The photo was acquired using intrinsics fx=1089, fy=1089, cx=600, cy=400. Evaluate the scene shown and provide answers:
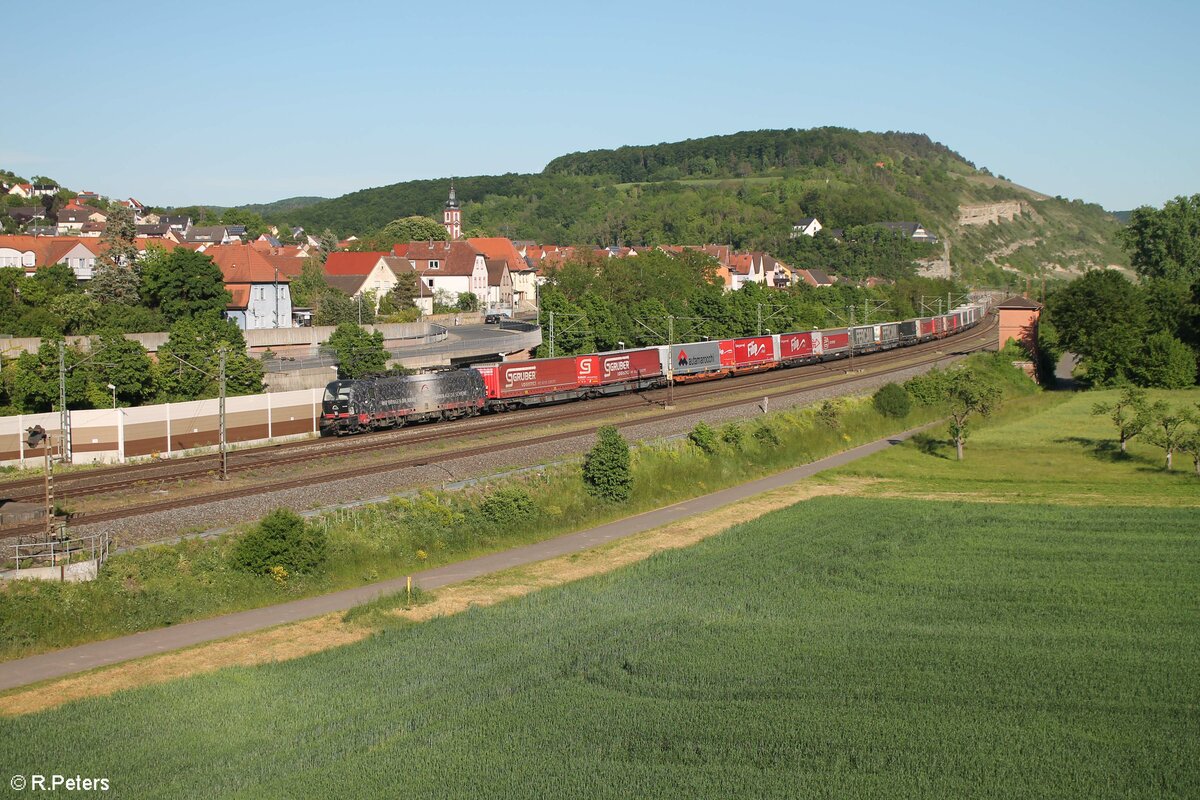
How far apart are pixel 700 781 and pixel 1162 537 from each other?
81.2 ft

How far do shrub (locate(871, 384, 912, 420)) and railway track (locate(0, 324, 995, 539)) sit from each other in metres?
5.93

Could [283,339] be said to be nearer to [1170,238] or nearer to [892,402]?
[892,402]

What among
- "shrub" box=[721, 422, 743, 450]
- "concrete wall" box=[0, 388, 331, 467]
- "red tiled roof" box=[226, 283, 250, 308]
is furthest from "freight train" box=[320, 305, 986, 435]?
"red tiled roof" box=[226, 283, 250, 308]

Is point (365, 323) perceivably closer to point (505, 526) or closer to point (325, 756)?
point (505, 526)

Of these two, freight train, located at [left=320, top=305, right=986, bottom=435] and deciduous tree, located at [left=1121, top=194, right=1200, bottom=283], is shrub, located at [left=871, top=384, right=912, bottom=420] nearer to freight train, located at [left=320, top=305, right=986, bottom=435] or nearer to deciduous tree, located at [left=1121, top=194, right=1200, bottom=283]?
freight train, located at [left=320, top=305, right=986, bottom=435]

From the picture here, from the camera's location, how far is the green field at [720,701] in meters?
18.6

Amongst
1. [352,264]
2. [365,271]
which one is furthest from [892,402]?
[352,264]

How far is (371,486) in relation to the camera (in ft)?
131

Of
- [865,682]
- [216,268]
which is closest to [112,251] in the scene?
[216,268]

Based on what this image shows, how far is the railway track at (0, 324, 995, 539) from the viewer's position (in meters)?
37.6

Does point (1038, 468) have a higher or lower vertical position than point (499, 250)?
lower

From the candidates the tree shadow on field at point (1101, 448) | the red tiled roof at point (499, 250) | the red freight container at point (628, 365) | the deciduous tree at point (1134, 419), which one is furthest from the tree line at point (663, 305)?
the red tiled roof at point (499, 250)

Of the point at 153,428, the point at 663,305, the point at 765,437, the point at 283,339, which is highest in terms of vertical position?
the point at 663,305

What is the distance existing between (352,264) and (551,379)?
68.2 metres
